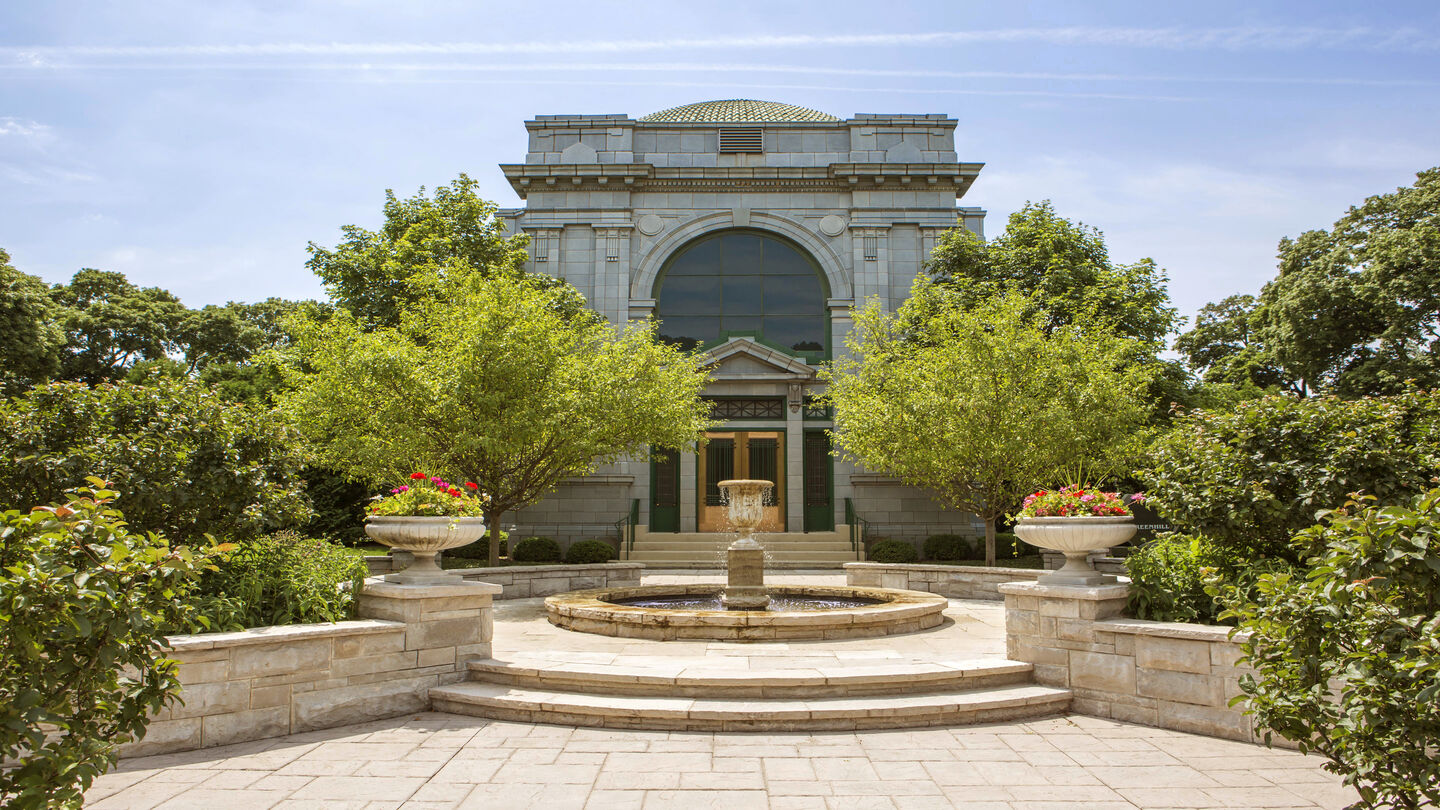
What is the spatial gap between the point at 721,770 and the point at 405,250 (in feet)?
64.8

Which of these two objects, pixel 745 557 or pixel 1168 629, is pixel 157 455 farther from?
pixel 1168 629

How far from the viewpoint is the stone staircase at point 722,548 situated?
23.0 m

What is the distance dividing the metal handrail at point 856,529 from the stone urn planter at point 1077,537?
15580 millimetres

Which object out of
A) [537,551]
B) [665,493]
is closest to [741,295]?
[665,493]

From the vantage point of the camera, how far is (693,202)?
2697 cm

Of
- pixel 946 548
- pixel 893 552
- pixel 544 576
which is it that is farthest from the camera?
pixel 946 548

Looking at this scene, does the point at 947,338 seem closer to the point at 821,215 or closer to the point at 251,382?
the point at 821,215

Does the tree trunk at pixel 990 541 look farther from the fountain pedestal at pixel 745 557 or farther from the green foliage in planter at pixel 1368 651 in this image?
the green foliage in planter at pixel 1368 651

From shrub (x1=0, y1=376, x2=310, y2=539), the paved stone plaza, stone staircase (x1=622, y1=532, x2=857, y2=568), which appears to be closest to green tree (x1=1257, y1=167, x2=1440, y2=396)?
stone staircase (x1=622, y1=532, x2=857, y2=568)

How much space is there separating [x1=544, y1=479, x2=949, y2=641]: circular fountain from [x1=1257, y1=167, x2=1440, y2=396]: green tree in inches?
715

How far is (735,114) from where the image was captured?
2892cm

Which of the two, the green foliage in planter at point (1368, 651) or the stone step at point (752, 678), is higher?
the green foliage in planter at point (1368, 651)

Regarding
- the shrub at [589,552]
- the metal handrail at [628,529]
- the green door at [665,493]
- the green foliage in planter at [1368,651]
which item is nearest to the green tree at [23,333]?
the shrub at [589,552]

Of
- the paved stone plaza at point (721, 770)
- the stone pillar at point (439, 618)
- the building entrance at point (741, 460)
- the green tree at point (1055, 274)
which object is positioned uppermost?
the green tree at point (1055, 274)
